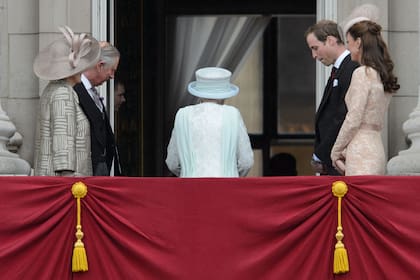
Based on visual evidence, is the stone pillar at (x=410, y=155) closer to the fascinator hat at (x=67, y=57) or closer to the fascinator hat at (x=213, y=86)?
the fascinator hat at (x=213, y=86)

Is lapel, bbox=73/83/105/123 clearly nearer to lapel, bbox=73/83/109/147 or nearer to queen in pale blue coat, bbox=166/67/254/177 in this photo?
lapel, bbox=73/83/109/147

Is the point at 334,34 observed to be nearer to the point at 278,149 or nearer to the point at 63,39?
the point at 63,39

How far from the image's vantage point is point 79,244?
41.1 ft

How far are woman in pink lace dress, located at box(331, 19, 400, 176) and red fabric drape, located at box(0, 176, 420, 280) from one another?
0.51 m

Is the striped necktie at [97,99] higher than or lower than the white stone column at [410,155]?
higher

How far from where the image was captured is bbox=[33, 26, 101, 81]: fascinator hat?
13500 mm

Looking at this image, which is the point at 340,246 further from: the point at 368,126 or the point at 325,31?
the point at 325,31

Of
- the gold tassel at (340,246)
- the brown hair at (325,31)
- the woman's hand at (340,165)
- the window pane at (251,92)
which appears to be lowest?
the gold tassel at (340,246)

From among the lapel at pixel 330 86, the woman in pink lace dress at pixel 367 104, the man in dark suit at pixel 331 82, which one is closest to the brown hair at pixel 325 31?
the man in dark suit at pixel 331 82

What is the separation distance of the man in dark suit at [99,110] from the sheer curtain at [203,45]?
7.01 meters

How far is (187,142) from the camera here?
43.3 feet

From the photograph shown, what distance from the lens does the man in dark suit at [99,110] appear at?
44.0 ft

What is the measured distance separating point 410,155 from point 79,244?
3358 millimetres

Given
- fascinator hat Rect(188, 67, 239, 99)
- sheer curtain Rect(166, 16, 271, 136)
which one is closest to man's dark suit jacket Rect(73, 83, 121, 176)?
fascinator hat Rect(188, 67, 239, 99)
